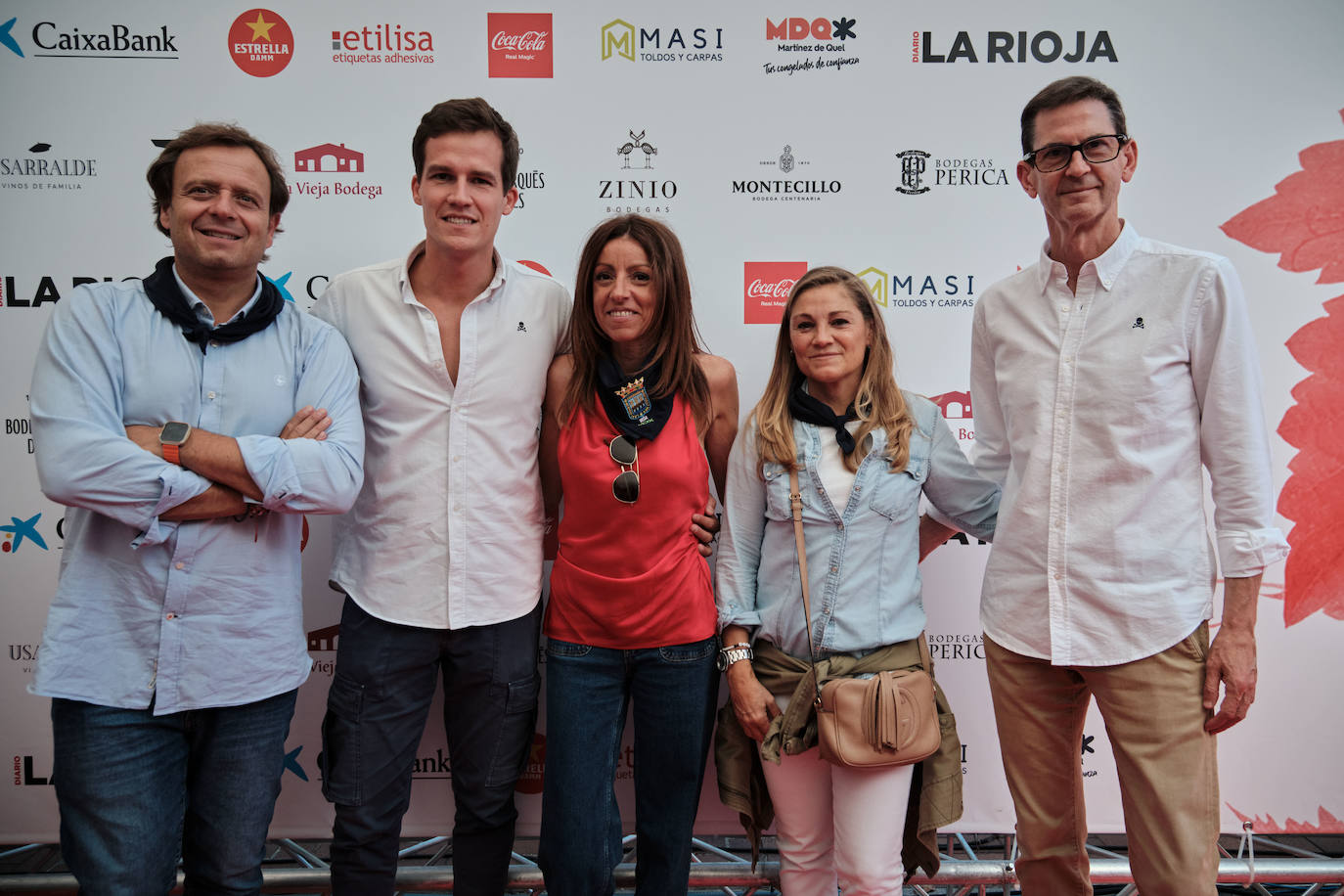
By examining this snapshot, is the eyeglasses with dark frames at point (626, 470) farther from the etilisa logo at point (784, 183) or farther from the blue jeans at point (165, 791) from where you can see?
the etilisa logo at point (784, 183)

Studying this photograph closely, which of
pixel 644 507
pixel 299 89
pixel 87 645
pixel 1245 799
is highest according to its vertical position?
pixel 299 89

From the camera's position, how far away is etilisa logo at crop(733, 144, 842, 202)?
2.63 meters

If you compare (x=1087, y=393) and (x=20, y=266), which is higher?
(x=20, y=266)

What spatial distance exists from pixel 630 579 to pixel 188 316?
1201 millimetres

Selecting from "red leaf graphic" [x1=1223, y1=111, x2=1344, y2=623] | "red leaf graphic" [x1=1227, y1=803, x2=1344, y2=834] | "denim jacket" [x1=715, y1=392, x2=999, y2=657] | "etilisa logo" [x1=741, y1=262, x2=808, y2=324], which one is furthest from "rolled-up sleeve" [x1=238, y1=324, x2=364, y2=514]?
"red leaf graphic" [x1=1227, y1=803, x2=1344, y2=834]

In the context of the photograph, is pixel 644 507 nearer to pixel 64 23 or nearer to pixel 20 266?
pixel 20 266

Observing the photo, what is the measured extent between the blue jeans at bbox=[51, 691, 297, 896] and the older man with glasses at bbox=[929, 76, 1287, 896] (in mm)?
1858

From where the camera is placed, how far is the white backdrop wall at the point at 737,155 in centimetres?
258

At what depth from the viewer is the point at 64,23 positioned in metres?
2.57

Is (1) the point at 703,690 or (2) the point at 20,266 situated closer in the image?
(1) the point at 703,690

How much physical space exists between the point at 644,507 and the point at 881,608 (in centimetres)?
65

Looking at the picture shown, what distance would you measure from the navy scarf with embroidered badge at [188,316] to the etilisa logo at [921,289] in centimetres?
187

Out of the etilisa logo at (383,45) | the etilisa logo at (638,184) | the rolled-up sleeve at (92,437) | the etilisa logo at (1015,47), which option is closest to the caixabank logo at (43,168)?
the etilisa logo at (383,45)

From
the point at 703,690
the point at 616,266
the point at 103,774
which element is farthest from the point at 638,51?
the point at 103,774
